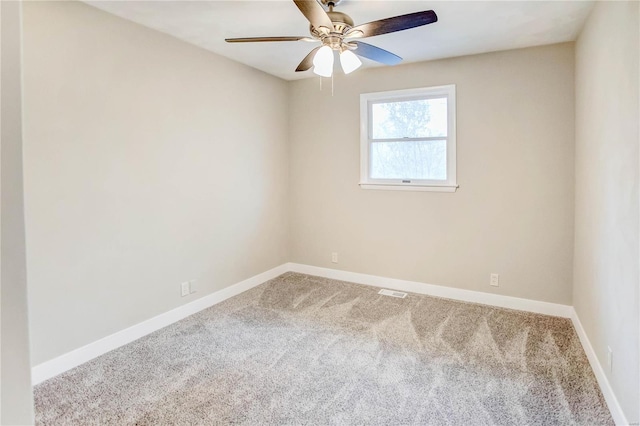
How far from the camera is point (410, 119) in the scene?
3992 millimetres

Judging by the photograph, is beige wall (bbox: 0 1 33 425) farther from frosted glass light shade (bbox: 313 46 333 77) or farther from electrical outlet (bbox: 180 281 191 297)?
electrical outlet (bbox: 180 281 191 297)

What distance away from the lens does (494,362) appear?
256 centimetres

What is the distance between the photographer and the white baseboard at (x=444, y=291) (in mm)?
3408

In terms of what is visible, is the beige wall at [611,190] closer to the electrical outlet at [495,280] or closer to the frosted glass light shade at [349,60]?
the electrical outlet at [495,280]

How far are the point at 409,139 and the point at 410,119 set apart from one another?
22 centimetres

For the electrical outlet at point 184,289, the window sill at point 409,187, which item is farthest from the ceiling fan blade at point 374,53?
the electrical outlet at point 184,289

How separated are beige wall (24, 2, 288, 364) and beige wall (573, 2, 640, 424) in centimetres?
306

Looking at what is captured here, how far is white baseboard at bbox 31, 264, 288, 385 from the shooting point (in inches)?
94.0

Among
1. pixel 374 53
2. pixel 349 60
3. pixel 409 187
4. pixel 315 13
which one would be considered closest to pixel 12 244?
pixel 315 13

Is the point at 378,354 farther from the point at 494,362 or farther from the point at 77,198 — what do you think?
the point at 77,198

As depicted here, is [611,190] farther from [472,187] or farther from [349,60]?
[349,60]

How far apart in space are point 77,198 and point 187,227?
99cm

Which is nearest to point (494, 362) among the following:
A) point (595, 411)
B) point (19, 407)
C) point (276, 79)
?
point (595, 411)

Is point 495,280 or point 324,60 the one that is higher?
point 324,60
